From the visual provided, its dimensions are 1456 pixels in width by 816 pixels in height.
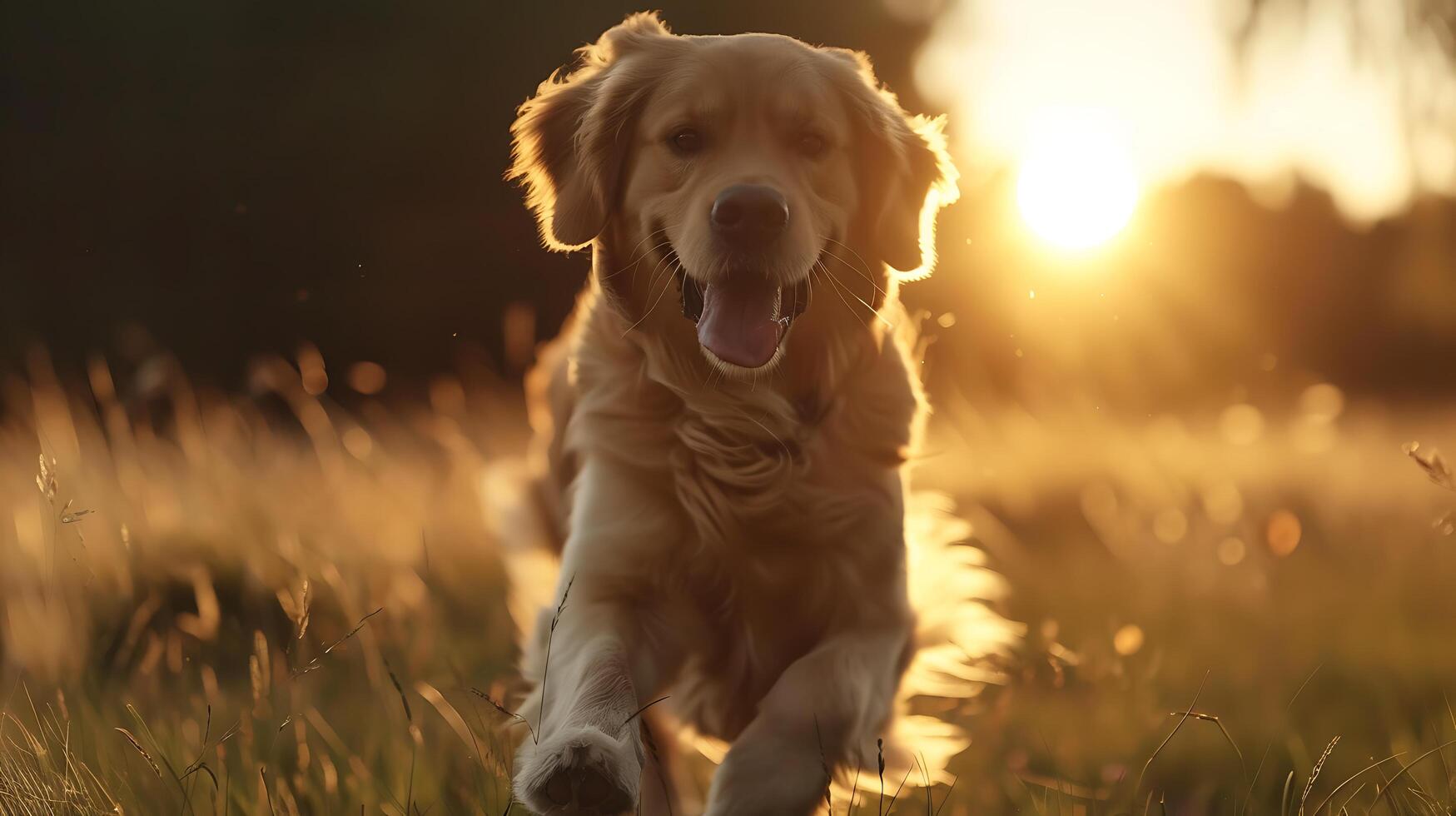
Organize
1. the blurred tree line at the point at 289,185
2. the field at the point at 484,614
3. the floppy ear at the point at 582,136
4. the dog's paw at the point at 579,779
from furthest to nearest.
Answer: the blurred tree line at the point at 289,185, the floppy ear at the point at 582,136, the field at the point at 484,614, the dog's paw at the point at 579,779

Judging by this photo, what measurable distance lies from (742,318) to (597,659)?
81 cm

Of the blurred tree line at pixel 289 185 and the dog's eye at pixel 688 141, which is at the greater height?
the dog's eye at pixel 688 141

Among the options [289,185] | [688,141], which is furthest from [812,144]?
[289,185]

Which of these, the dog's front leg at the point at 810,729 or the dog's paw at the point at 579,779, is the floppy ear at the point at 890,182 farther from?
the dog's paw at the point at 579,779

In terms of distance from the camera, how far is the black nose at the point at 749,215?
2.57 metres

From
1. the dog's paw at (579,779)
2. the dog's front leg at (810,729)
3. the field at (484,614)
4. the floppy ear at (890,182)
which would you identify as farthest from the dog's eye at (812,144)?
the dog's paw at (579,779)

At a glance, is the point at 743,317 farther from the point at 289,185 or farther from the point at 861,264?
the point at 289,185

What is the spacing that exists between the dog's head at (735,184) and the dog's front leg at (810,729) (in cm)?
65

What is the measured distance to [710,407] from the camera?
113 inches

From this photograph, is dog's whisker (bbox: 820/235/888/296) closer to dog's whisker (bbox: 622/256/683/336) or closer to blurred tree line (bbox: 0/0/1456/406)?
dog's whisker (bbox: 622/256/683/336)

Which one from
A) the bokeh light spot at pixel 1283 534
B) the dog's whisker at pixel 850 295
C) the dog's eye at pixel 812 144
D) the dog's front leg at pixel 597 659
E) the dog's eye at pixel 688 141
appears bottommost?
the bokeh light spot at pixel 1283 534

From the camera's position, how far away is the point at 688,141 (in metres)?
2.84

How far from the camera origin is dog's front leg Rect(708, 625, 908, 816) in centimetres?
228

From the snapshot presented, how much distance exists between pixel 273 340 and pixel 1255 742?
376 inches
